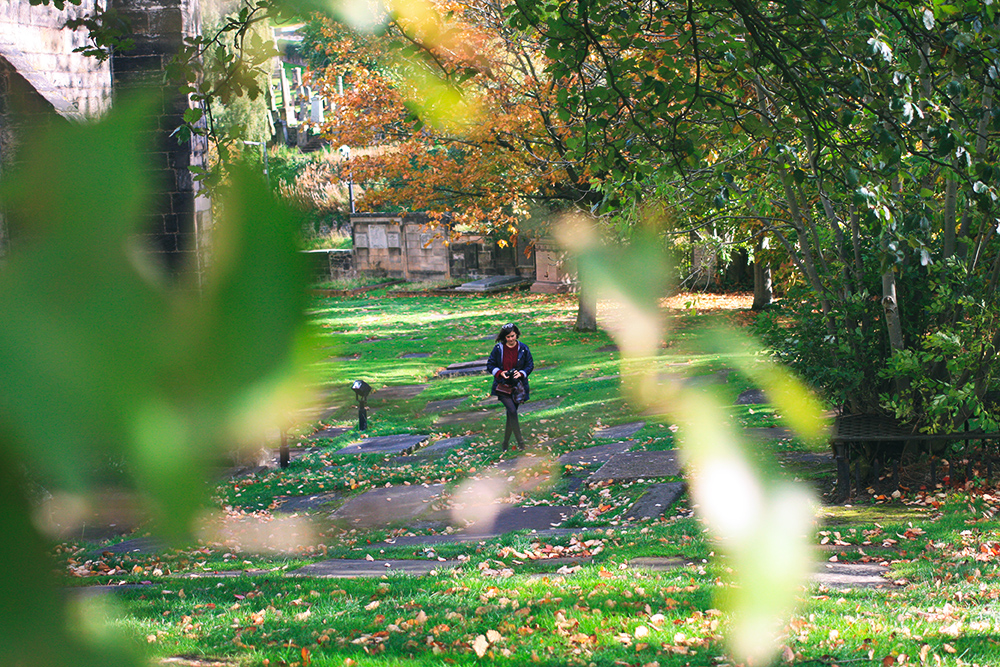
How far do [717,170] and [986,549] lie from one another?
3347 millimetres

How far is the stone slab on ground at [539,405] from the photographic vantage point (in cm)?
1565

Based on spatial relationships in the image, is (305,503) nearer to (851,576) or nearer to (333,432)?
(333,432)

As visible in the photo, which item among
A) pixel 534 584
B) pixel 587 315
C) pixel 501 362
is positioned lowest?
pixel 534 584

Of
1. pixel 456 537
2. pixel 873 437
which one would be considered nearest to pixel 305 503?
pixel 456 537

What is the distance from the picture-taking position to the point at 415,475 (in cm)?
1191

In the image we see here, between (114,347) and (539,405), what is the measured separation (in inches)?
616

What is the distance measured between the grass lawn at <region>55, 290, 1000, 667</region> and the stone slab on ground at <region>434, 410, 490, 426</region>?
8.15 ft

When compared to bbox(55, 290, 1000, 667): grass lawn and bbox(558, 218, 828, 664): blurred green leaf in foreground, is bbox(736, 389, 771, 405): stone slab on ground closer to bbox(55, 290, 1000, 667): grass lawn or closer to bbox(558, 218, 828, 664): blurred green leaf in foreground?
bbox(558, 218, 828, 664): blurred green leaf in foreground

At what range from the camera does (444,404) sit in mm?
16859

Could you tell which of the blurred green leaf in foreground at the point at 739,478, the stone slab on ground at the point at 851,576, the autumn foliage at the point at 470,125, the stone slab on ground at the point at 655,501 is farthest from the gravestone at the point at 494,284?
the stone slab on ground at the point at 851,576

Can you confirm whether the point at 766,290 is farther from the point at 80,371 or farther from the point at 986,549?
the point at 80,371

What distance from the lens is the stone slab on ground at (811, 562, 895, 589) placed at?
20.4 feet

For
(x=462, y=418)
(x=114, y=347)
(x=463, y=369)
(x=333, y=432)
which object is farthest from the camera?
(x=463, y=369)

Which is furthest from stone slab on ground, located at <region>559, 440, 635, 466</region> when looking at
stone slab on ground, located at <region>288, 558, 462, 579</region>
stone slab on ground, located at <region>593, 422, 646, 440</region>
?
stone slab on ground, located at <region>288, 558, 462, 579</region>
